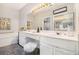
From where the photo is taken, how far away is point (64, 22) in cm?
153

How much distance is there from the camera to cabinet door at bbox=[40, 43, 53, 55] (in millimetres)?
1568

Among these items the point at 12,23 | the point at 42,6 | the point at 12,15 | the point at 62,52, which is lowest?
the point at 62,52

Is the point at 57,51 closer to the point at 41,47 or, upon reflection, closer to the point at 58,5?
the point at 41,47

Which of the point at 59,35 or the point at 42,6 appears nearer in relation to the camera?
the point at 59,35

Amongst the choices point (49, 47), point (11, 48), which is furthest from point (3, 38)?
point (49, 47)

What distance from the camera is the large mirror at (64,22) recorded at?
147 cm

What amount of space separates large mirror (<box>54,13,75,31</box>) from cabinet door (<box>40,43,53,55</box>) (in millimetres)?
279

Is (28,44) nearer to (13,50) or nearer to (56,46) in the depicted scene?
(13,50)

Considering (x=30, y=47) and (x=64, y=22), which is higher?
(x=64, y=22)

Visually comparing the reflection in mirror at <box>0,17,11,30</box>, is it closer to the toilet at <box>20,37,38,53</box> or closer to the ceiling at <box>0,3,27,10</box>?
the ceiling at <box>0,3,27,10</box>

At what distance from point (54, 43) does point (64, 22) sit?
0.32 m

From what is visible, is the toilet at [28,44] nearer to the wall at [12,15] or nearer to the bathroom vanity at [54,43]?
the bathroom vanity at [54,43]

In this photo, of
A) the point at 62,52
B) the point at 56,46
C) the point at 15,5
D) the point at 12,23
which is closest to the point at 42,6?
the point at 15,5

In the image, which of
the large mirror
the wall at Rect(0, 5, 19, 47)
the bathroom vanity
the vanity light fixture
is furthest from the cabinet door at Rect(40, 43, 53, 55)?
the vanity light fixture
